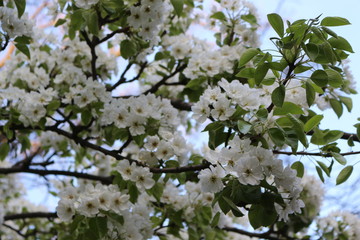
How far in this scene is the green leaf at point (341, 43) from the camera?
1.24m

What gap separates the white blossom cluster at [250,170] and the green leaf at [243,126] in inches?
1.7

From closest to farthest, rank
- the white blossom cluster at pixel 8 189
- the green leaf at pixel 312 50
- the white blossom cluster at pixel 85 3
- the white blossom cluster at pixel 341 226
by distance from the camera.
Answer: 1. the green leaf at pixel 312 50
2. the white blossom cluster at pixel 85 3
3. the white blossom cluster at pixel 341 226
4. the white blossom cluster at pixel 8 189

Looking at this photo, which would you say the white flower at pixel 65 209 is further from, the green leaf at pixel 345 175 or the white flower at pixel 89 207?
the green leaf at pixel 345 175

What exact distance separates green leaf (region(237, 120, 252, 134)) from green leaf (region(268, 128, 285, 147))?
6 cm

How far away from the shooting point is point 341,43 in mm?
1245

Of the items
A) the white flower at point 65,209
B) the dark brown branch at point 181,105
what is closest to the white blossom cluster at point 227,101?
the white flower at point 65,209

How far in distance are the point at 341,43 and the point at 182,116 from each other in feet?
5.29

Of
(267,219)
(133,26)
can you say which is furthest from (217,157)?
(133,26)

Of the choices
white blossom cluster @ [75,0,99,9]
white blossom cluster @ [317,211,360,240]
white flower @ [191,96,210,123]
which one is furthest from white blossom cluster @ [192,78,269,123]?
white blossom cluster @ [317,211,360,240]

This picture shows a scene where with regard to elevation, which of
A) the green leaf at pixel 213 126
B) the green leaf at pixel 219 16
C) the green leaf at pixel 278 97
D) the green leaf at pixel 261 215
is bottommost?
the green leaf at pixel 261 215

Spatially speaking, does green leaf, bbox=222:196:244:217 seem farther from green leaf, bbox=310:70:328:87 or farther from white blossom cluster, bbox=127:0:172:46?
white blossom cluster, bbox=127:0:172:46

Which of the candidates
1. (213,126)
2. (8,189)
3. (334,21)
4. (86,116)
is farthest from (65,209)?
(8,189)

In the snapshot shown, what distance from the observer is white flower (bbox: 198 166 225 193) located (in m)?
1.31

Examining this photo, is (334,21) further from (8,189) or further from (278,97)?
(8,189)
